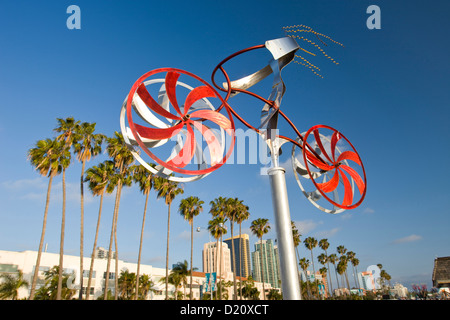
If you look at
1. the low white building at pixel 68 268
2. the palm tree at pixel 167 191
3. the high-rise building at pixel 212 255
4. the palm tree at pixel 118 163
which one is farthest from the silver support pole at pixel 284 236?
the high-rise building at pixel 212 255

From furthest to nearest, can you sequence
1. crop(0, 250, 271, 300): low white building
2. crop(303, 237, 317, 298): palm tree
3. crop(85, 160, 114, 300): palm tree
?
crop(303, 237, 317, 298): palm tree
crop(0, 250, 271, 300): low white building
crop(85, 160, 114, 300): palm tree

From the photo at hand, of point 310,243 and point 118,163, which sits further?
point 310,243

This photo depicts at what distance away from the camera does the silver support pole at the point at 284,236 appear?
7.39 m

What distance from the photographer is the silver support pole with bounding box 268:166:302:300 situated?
7389 millimetres

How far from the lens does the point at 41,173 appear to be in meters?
26.2

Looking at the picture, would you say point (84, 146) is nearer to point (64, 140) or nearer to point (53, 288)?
point (64, 140)

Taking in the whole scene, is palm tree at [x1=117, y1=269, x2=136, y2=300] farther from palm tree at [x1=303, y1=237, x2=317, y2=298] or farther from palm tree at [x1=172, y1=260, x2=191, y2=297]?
palm tree at [x1=303, y1=237, x2=317, y2=298]

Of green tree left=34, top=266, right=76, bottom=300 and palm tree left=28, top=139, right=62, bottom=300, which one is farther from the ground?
palm tree left=28, top=139, right=62, bottom=300

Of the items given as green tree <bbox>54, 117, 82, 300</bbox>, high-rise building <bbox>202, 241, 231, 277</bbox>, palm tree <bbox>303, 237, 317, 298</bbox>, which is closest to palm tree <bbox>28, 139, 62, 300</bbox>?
green tree <bbox>54, 117, 82, 300</bbox>

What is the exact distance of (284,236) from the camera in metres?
7.84

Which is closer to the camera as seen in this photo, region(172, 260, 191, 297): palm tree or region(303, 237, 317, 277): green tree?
region(172, 260, 191, 297): palm tree

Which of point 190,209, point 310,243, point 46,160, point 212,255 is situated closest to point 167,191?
point 190,209
